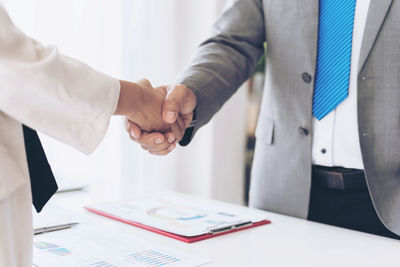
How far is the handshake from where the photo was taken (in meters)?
1.08

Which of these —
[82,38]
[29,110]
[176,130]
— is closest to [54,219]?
[176,130]

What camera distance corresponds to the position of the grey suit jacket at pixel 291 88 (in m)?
1.15

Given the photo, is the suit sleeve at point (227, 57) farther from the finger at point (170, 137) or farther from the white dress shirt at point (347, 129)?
the white dress shirt at point (347, 129)

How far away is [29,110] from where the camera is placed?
64 centimetres

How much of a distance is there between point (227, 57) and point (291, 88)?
8.4 inches

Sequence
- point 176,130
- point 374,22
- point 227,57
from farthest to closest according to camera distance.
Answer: point 227,57, point 176,130, point 374,22

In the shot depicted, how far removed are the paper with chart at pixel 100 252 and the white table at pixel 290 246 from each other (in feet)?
0.14

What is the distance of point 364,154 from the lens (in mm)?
1161

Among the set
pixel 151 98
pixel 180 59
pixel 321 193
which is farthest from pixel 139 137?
pixel 180 59

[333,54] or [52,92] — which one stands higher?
[333,54]

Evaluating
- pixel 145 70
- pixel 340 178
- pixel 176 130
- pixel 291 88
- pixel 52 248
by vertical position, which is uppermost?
pixel 145 70

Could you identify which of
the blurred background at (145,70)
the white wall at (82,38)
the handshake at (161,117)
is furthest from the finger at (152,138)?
the white wall at (82,38)

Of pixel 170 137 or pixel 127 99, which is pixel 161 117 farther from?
pixel 127 99

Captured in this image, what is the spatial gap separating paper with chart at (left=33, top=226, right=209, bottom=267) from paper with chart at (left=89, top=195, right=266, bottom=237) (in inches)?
3.9
